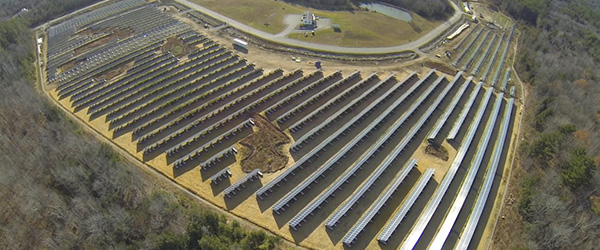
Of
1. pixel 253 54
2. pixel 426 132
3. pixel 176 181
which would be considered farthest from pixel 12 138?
pixel 426 132

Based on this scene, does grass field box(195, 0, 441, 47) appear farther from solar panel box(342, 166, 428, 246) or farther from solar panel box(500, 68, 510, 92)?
solar panel box(342, 166, 428, 246)

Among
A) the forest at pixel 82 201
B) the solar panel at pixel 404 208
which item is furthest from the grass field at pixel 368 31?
the forest at pixel 82 201

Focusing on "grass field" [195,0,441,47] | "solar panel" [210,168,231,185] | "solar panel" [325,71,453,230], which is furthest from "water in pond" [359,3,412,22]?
"solar panel" [210,168,231,185]

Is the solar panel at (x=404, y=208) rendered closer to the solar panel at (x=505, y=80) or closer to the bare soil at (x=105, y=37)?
the solar panel at (x=505, y=80)

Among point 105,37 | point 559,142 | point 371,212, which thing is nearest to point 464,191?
point 371,212

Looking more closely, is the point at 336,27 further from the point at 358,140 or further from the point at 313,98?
the point at 358,140

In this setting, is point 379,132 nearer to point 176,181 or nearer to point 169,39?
point 176,181

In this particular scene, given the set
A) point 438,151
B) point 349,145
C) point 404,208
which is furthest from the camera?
point 438,151
